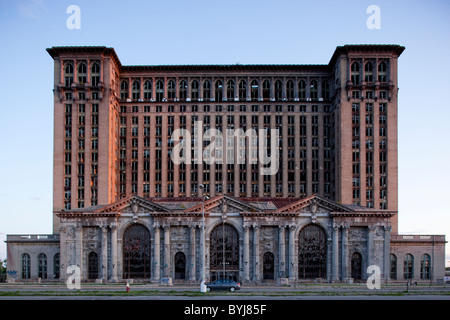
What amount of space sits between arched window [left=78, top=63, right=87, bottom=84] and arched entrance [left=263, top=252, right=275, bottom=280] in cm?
7032

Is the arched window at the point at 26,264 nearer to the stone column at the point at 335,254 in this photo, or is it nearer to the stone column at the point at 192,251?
the stone column at the point at 192,251

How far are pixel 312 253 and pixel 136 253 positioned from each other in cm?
3356

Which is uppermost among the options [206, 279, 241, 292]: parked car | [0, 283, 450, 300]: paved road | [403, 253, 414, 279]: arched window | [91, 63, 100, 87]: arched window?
[91, 63, 100, 87]: arched window

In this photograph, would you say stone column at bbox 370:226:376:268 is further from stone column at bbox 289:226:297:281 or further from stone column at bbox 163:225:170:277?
stone column at bbox 163:225:170:277

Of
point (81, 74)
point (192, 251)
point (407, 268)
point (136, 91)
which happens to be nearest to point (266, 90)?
point (136, 91)

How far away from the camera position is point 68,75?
13925 cm

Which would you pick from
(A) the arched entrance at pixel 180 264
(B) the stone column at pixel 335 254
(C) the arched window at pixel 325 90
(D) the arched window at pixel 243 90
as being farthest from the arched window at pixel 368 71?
(A) the arched entrance at pixel 180 264

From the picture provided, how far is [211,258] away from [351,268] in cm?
2667

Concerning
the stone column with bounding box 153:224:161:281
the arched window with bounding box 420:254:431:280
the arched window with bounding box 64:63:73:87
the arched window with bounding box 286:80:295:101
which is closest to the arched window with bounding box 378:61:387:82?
the arched window with bounding box 286:80:295:101

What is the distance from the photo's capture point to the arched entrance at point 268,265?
10062 centimetres

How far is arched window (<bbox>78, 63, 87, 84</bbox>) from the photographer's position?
139 metres

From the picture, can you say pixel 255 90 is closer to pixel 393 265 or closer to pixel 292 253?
pixel 393 265
